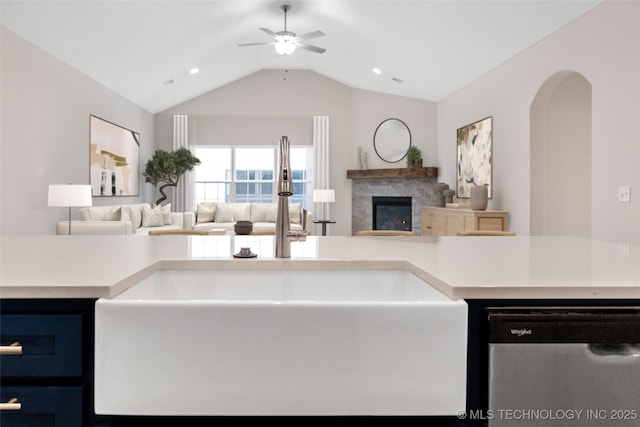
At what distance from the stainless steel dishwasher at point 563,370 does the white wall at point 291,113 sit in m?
8.15

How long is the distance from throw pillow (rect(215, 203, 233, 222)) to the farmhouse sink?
7.40 m

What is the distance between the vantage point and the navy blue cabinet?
95cm

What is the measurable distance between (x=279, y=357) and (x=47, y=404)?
1.58 feet

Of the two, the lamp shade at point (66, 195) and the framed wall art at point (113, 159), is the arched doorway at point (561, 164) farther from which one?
the framed wall art at point (113, 159)

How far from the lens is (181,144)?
29.5ft

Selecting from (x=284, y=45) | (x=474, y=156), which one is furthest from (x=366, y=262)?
(x=474, y=156)

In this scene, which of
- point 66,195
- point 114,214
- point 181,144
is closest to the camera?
point 66,195

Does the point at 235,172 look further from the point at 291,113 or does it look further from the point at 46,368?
the point at 46,368

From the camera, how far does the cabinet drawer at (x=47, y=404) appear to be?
3.13ft

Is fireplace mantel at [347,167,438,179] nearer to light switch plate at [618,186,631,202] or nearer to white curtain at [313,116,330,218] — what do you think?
white curtain at [313,116,330,218]

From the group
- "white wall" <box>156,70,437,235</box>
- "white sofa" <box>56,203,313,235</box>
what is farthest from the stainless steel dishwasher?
"white wall" <box>156,70,437,235</box>

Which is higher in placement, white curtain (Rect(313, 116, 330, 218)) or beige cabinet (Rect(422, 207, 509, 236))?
white curtain (Rect(313, 116, 330, 218))

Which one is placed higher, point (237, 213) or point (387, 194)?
point (387, 194)

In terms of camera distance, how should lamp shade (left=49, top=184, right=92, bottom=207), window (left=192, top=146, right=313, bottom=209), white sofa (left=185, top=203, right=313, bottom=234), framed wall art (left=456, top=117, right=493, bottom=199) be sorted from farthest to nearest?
window (left=192, top=146, right=313, bottom=209), white sofa (left=185, top=203, right=313, bottom=234), framed wall art (left=456, top=117, right=493, bottom=199), lamp shade (left=49, top=184, right=92, bottom=207)
